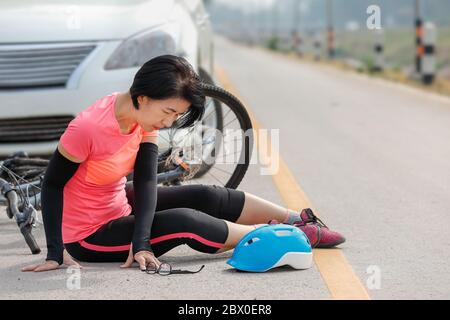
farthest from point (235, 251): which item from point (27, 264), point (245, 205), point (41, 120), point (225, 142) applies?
point (41, 120)

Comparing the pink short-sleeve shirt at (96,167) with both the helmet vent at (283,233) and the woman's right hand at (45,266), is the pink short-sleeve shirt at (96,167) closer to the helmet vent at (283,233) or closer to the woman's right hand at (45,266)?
the woman's right hand at (45,266)

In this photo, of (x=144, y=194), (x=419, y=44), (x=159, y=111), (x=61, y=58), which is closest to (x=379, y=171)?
(x=61, y=58)

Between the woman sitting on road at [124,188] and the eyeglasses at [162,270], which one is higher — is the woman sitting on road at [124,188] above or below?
above

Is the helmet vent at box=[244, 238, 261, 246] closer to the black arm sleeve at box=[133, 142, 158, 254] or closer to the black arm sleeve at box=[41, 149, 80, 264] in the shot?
the black arm sleeve at box=[133, 142, 158, 254]

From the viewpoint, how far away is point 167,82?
4.77 meters

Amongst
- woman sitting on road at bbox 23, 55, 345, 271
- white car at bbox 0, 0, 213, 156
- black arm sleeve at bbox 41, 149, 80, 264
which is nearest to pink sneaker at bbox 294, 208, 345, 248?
woman sitting on road at bbox 23, 55, 345, 271

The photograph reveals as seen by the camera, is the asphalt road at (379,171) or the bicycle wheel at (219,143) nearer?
the asphalt road at (379,171)

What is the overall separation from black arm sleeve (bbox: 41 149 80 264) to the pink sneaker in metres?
1.16

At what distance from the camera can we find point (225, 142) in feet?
23.9

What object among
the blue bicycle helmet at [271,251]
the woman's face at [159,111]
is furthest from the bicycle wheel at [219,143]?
the woman's face at [159,111]

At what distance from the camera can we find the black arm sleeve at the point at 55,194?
496 cm

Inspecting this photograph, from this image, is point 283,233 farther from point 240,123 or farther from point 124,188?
point 240,123

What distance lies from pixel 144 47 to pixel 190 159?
1434 millimetres

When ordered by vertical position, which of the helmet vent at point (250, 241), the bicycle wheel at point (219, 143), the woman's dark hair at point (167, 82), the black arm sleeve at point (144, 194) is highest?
the woman's dark hair at point (167, 82)
